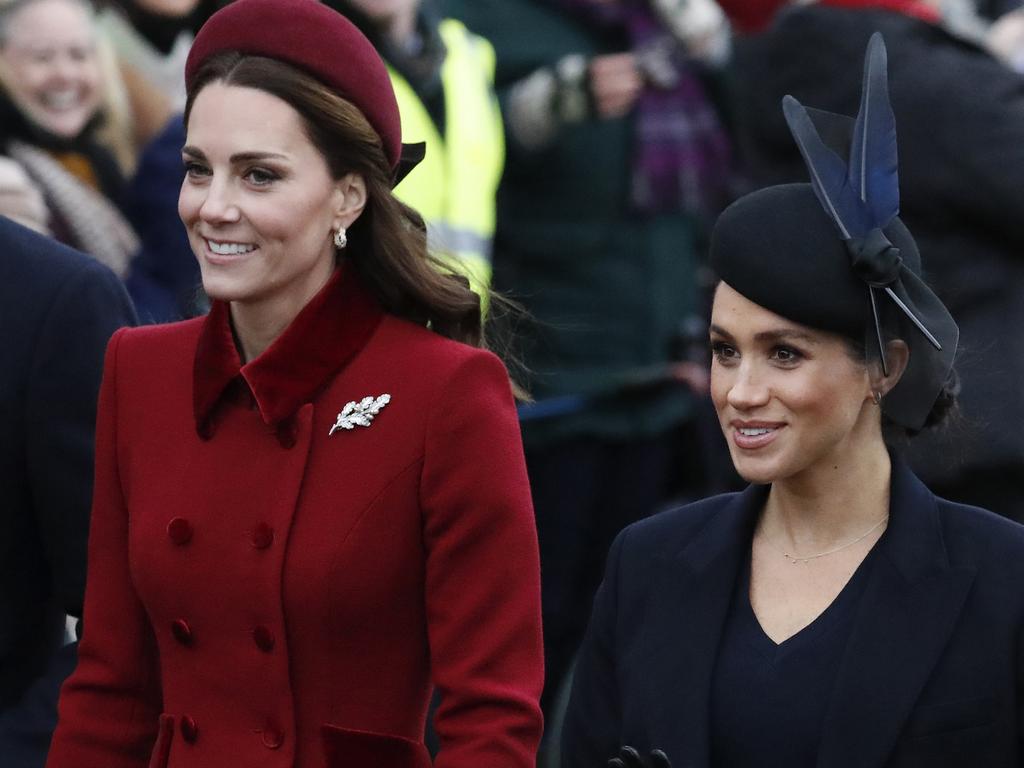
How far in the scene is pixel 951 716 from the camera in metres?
3.18

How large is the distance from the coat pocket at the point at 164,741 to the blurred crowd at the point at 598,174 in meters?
0.41

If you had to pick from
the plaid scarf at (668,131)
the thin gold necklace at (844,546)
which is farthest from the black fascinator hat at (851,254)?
the plaid scarf at (668,131)

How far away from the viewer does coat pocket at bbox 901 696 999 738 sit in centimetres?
317

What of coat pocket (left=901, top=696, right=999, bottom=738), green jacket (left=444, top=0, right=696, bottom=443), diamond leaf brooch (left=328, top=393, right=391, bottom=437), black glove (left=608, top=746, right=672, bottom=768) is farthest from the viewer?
green jacket (left=444, top=0, right=696, bottom=443)

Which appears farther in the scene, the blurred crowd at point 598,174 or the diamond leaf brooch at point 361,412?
the blurred crowd at point 598,174

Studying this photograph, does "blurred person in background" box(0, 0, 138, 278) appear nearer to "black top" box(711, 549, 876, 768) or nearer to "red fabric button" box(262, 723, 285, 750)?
"red fabric button" box(262, 723, 285, 750)

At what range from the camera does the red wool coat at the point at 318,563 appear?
330 cm

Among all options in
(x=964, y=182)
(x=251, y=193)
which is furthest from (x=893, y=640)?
(x=964, y=182)

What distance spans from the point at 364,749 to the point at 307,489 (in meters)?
0.39

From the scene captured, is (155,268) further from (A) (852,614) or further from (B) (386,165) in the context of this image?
(A) (852,614)

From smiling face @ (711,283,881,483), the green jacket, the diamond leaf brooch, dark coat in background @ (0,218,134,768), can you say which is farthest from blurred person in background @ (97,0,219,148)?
smiling face @ (711,283,881,483)

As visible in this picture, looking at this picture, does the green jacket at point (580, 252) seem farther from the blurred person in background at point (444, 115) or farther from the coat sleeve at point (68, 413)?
the coat sleeve at point (68, 413)

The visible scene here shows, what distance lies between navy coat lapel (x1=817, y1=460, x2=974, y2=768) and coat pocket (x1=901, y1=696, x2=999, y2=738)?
0.8 inches

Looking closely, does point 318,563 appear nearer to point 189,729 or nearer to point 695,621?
point 189,729
